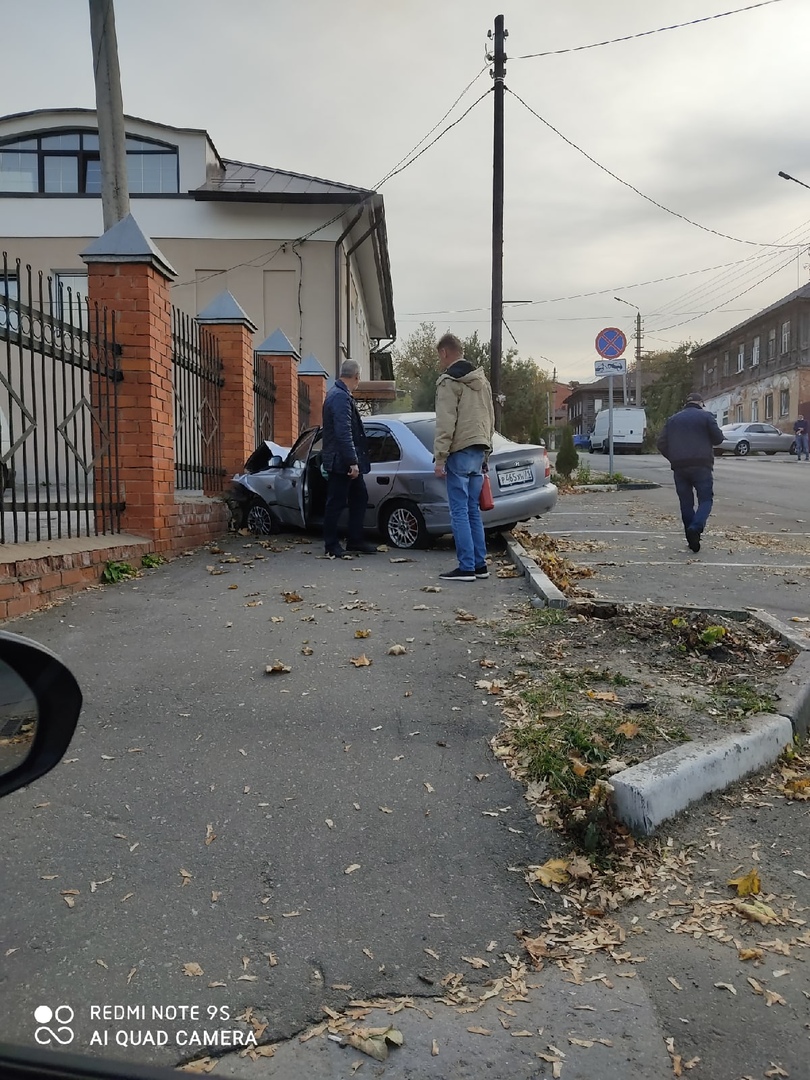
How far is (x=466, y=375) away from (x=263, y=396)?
6134mm

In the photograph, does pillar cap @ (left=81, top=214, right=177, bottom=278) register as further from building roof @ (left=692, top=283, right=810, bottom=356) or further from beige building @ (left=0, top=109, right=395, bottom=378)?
building roof @ (left=692, top=283, right=810, bottom=356)

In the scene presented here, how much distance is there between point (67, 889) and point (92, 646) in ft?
8.57

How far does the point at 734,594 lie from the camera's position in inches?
281

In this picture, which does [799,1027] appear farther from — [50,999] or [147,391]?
[147,391]

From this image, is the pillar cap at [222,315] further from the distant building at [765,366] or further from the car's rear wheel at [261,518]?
the distant building at [765,366]

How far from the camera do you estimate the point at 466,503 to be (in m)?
7.45

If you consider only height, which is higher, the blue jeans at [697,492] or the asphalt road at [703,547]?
the blue jeans at [697,492]

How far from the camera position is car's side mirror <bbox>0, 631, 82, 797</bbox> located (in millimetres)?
1256

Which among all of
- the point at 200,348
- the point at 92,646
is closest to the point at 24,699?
the point at 92,646

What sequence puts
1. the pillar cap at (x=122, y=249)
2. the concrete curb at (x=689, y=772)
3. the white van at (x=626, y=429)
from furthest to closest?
the white van at (x=626, y=429) < the pillar cap at (x=122, y=249) < the concrete curb at (x=689, y=772)

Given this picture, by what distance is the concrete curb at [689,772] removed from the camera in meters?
3.03

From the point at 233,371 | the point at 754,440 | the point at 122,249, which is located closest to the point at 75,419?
the point at 122,249

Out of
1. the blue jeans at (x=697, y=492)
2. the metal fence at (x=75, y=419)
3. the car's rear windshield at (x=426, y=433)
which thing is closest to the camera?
the metal fence at (x=75, y=419)

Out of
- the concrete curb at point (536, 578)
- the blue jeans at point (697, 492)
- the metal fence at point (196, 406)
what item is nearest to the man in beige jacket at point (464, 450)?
the concrete curb at point (536, 578)
